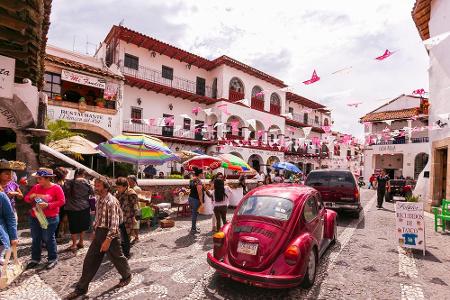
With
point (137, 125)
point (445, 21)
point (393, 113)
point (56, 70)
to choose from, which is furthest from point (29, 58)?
point (393, 113)

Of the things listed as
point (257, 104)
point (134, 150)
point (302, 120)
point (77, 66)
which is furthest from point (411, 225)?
point (302, 120)

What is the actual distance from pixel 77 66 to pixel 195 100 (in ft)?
35.5

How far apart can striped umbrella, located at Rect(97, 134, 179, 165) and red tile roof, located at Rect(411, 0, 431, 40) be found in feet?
47.9

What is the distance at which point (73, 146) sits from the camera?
38.8 feet

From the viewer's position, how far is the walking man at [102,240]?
4.11 metres

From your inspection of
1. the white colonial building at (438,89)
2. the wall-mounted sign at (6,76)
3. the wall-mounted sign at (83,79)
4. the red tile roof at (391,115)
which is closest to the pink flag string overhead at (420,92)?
the white colonial building at (438,89)

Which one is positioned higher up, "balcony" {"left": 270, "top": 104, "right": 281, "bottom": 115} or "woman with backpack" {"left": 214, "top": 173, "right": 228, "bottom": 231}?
"balcony" {"left": 270, "top": 104, "right": 281, "bottom": 115}

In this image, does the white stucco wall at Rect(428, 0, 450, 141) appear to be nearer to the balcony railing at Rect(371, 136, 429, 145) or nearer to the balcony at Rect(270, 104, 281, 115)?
the balcony railing at Rect(371, 136, 429, 145)

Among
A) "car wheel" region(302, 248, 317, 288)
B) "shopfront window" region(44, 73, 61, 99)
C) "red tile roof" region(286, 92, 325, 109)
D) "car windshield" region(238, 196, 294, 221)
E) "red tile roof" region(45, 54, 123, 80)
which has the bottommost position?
"car wheel" region(302, 248, 317, 288)

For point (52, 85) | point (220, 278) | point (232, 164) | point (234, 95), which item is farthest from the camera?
point (234, 95)

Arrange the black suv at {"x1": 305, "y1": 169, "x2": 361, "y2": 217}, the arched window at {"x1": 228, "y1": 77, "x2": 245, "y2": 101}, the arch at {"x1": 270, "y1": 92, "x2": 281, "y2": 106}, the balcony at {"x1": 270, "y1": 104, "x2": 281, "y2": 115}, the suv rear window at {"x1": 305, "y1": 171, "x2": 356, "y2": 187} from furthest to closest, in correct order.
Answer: the arch at {"x1": 270, "y1": 92, "x2": 281, "y2": 106} → the balcony at {"x1": 270, "y1": 104, "x2": 281, "y2": 115} → the arched window at {"x1": 228, "y1": 77, "x2": 245, "y2": 101} → the suv rear window at {"x1": 305, "y1": 171, "x2": 356, "y2": 187} → the black suv at {"x1": 305, "y1": 169, "x2": 361, "y2": 217}

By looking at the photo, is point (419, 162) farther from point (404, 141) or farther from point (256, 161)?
point (256, 161)

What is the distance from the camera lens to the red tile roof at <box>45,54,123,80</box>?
16.1 meters

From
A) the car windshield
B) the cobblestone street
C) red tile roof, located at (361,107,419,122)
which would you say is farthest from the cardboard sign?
red tile roof, located at (361,107,419,122)
